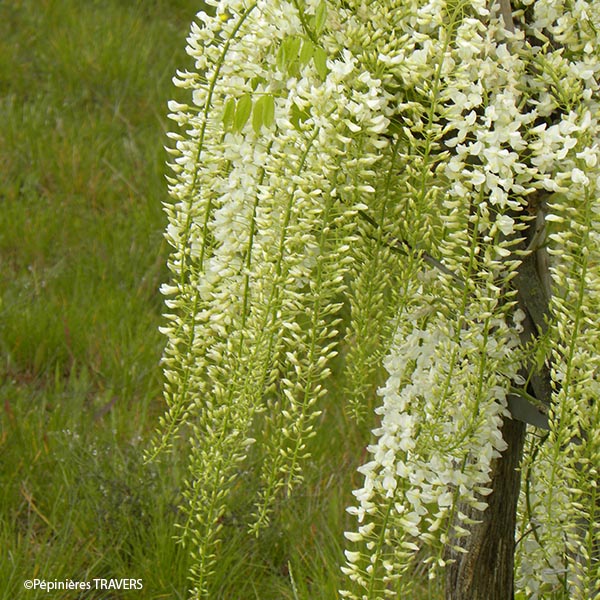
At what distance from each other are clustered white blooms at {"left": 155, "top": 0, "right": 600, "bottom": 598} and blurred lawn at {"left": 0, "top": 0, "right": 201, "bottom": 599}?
1.05 m

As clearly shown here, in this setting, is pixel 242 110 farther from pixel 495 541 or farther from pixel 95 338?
pixel 95 338

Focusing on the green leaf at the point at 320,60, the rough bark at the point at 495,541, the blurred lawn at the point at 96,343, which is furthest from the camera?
the blurred lawn at the point at 96,343

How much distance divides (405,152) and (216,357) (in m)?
0.48

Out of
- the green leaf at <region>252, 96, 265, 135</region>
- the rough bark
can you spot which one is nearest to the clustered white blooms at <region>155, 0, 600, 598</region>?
the green leaf at <region>252, 96, 265, 135</region>

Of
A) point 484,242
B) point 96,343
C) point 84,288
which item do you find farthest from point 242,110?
point 84,288

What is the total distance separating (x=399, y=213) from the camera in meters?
1.84

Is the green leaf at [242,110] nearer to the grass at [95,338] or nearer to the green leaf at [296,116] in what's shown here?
the green leaf at [296,116]

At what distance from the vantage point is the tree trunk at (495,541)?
2.14 meters

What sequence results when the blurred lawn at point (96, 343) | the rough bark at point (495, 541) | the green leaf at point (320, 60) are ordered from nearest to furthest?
the green leaf at point (320, 60)
the rough bark at point (495, 541)
the blurred lawn at point (96, 343)

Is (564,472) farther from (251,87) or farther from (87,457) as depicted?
(87,457)

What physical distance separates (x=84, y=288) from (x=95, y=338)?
0.34 meters

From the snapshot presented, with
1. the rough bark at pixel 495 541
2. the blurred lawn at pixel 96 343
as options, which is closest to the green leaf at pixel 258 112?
the rough bark at pixel 495 541

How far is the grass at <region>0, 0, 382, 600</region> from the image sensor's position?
288 cm

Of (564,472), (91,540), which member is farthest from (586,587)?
(91,540)
